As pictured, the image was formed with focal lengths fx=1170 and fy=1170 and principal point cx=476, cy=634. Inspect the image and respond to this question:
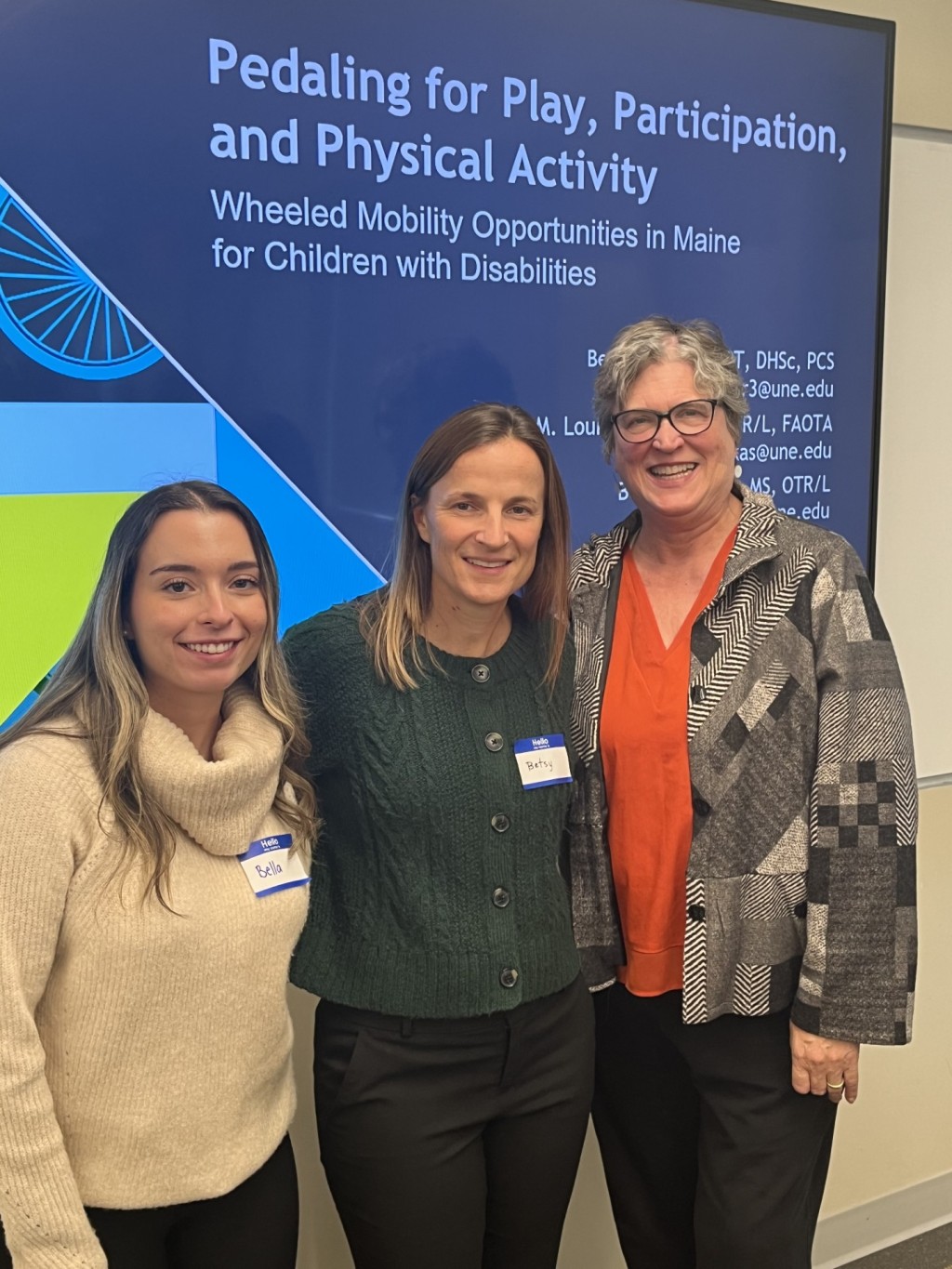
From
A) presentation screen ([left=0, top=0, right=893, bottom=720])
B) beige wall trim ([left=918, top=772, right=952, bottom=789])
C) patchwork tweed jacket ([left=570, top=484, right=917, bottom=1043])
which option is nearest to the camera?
patchwork tweed jacket ([left=570, top=484, right=917, bottom=1043])

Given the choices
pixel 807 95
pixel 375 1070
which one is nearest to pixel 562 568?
pixel 375 1070

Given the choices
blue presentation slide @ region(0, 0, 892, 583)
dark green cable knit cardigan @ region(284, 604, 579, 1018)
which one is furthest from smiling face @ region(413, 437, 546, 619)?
blue presentation slide @ region(0, 0, 892, 583)

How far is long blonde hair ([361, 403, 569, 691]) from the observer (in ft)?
5.19

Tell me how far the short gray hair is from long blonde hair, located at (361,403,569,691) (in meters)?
0.19

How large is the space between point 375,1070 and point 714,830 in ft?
1.92

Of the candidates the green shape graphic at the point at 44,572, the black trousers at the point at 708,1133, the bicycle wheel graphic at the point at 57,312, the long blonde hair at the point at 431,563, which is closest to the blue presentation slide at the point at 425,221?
the bicycle wheel graphic at the point at 57,312

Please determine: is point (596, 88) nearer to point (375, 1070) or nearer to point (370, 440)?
point (370, 440)

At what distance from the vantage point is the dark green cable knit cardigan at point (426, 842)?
5.16 ft

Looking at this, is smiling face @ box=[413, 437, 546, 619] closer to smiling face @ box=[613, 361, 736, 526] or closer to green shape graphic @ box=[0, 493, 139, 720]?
smiling face @ box=[613, 361, 736, 526]

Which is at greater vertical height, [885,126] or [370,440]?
[885,126]

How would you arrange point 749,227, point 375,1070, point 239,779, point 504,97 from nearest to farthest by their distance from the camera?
1. point 239,779
2. point 375,1070
3. point 504,97
4. point 749,227

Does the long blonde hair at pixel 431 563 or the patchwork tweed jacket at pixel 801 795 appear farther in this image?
→ the patchwork tweed jacket at pixel 801 795

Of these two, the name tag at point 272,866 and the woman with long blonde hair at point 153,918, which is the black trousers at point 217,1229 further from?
the name tag at point 272,866

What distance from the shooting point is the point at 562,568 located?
1.71 meters
